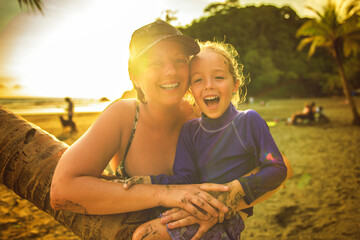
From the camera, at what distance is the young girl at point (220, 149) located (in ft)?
5.08

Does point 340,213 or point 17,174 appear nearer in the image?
point 17,174

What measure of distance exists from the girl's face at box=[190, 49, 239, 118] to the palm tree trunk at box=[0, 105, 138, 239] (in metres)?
1.15

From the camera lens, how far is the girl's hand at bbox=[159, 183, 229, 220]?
56.7 inches

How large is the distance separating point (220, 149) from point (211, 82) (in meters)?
0.60

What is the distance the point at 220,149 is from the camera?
1.82m

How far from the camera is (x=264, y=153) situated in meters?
1.65

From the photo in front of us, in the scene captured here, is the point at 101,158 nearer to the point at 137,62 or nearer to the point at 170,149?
the point at 170,149

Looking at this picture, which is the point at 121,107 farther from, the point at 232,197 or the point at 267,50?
the point at 267,50

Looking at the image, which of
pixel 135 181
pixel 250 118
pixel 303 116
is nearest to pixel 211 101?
pixel 250 118

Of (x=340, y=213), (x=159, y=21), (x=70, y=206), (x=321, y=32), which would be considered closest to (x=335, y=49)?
(x=321, y=32)

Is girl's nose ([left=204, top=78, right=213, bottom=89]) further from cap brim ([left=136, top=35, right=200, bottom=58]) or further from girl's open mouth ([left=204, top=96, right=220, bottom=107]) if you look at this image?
cap brim ([left=136, top=35, right=200, bottom=58])

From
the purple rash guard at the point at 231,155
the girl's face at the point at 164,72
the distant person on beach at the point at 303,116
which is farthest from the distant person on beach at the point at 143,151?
the distant person on beach at the point at 303,116

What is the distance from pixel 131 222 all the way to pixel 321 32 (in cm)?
1873

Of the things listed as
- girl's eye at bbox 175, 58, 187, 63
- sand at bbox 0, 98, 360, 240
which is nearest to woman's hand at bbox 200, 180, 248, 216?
girl's eye at bbox 175, 58, 187, 63
